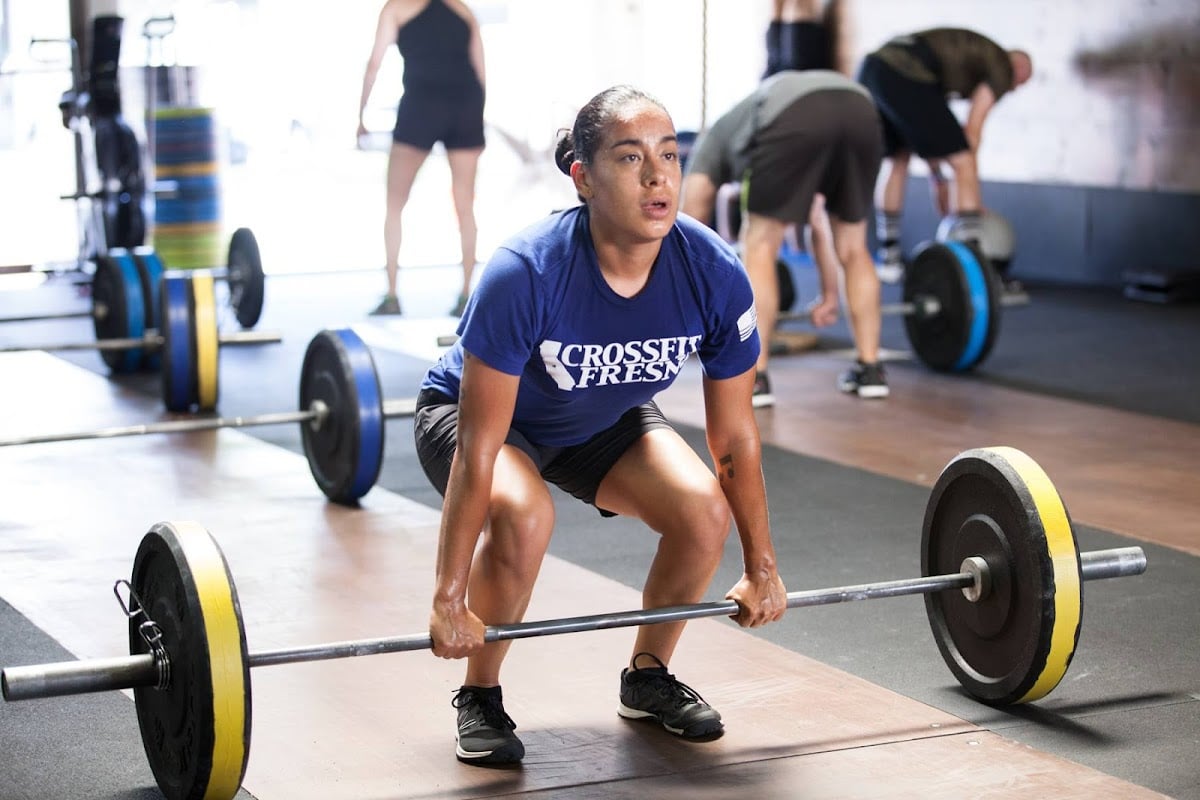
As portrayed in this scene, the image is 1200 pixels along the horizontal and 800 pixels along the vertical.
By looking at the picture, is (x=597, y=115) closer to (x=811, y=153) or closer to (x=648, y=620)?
(x=648, y=620)

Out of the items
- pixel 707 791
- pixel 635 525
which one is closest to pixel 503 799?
pixel 707 791

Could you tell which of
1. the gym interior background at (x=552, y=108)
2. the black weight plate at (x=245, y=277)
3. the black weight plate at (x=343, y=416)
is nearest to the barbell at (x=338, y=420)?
the black weight plate at (x=343, y=416)

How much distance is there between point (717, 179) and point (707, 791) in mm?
2876

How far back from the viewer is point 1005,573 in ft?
7.86

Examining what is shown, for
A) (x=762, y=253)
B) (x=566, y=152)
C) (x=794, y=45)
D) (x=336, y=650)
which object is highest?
(x=794, y=45)

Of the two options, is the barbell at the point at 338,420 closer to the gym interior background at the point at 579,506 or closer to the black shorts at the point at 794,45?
the gym interior background at the point at 579,506

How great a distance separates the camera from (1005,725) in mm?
2412

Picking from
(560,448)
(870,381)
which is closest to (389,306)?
(870,381)

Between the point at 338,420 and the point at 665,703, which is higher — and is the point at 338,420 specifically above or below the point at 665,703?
above

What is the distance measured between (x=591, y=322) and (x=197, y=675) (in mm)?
676

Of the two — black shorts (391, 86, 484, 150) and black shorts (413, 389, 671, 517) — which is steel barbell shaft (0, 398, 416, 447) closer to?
black shorts (413, 389, 671, 517)

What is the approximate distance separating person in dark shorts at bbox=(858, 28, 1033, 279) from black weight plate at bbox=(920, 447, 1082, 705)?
13.6ft

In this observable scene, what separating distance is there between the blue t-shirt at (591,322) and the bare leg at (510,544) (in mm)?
136

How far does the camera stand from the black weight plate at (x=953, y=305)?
5.24m
